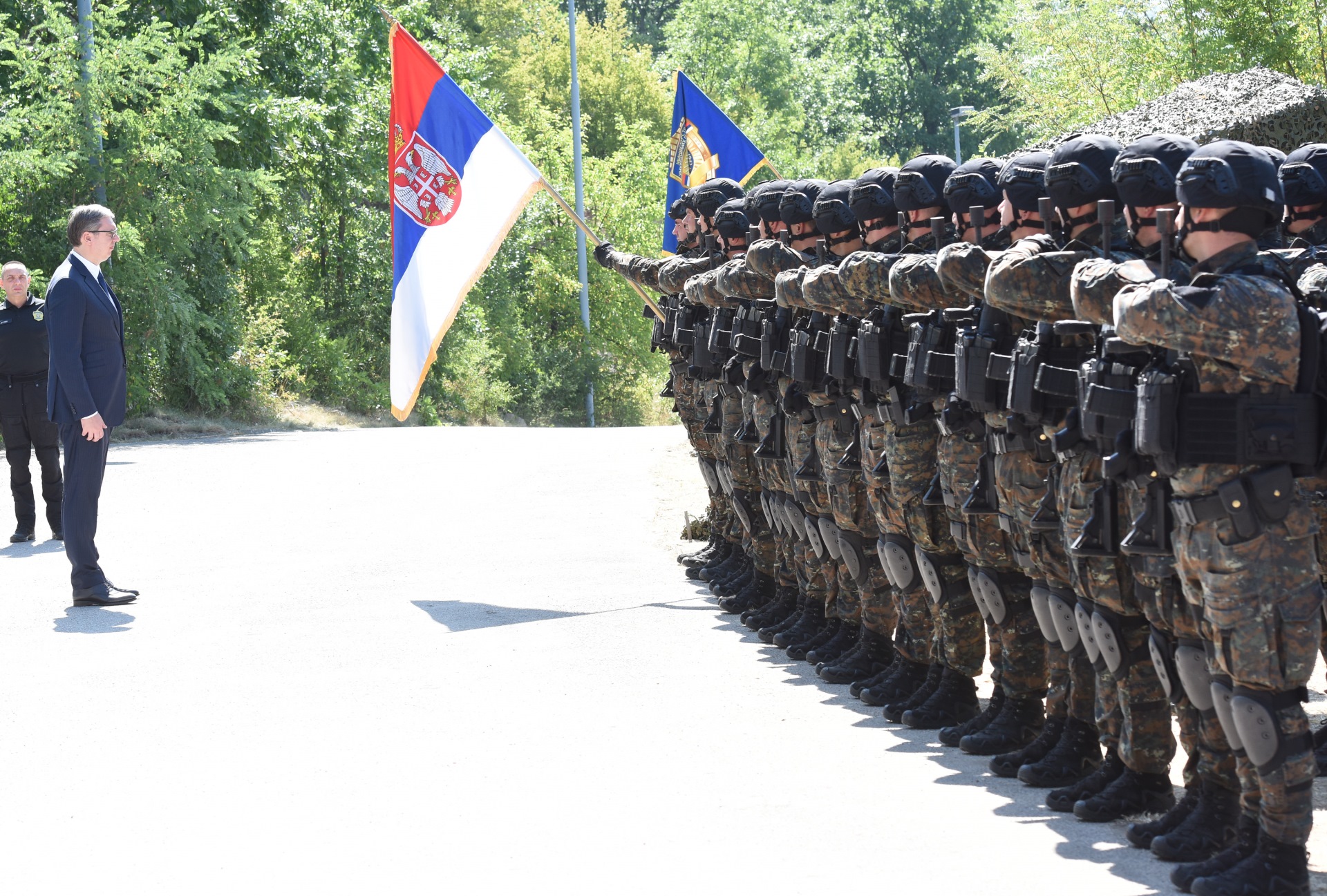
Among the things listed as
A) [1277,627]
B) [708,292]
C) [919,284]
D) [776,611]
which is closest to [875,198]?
[919,284]

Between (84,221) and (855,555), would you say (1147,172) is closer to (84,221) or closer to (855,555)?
(855,555)

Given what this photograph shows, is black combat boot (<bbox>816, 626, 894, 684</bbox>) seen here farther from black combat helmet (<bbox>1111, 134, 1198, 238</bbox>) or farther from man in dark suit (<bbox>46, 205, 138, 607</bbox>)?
man in dark suit (<bbox>46, 205, 138, 607</bbox>)

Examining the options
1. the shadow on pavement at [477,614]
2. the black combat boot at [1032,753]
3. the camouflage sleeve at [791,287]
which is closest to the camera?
the black combat boot at [1032,753]

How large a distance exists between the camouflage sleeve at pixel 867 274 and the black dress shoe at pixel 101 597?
16.6 feet

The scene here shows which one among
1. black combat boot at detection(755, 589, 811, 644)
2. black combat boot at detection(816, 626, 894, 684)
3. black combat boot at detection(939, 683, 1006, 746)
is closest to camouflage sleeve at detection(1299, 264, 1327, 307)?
black combat boot at detection(939, 683, 1006, 746)

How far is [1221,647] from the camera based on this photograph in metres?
4.28

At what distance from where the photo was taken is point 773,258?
7715mm

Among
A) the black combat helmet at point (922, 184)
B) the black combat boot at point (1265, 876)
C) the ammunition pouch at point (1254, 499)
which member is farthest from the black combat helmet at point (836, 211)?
the black combat boot at point (1265, 876)

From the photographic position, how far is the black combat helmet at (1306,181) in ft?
19.1

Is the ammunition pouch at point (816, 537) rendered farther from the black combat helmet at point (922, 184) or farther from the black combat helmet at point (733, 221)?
the black combat helmet at point (733, 221)

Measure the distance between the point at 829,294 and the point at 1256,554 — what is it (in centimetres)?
289

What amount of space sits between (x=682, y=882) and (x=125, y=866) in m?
1.76

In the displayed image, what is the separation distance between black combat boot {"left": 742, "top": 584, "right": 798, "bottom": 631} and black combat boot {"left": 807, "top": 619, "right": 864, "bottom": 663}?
0.80 meters

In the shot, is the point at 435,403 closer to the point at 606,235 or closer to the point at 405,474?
the point at 606,235
